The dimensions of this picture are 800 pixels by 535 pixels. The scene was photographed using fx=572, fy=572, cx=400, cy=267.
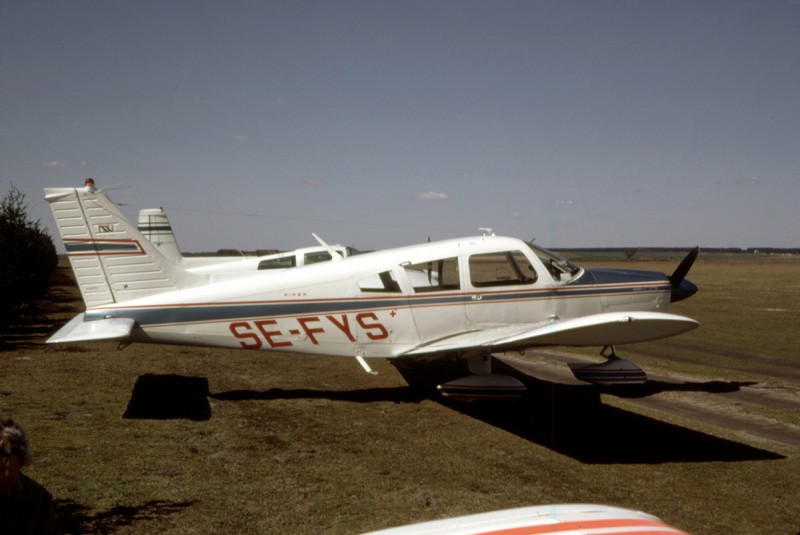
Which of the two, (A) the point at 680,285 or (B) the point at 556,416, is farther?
(A) the point at 680,285

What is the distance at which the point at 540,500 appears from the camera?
221 inches

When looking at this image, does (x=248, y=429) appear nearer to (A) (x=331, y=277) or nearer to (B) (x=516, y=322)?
(A) (x=331, y=277)

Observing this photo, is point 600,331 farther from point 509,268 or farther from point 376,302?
point 376,302

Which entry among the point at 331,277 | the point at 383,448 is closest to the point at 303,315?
the point at 331,277

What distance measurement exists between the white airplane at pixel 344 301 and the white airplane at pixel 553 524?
539 cm

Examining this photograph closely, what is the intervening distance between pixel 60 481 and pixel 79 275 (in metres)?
4.23

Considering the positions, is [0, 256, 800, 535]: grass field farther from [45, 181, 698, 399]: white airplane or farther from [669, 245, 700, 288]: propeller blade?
[669, 245, 700, 288]: propeller blade

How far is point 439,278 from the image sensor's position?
32.2ft

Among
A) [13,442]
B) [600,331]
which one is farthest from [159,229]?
[13,442]

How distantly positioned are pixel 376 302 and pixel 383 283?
34 centimetres

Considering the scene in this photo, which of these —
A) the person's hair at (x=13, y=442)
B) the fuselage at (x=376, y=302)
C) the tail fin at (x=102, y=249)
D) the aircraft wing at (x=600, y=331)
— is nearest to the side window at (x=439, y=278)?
the fuselage at (x=376, y=302)

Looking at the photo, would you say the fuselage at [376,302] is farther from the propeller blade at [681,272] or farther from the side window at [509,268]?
the propeller blade at [681,272]

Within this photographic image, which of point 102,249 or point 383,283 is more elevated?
point 102,249

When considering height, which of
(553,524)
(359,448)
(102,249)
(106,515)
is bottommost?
(359,448)
